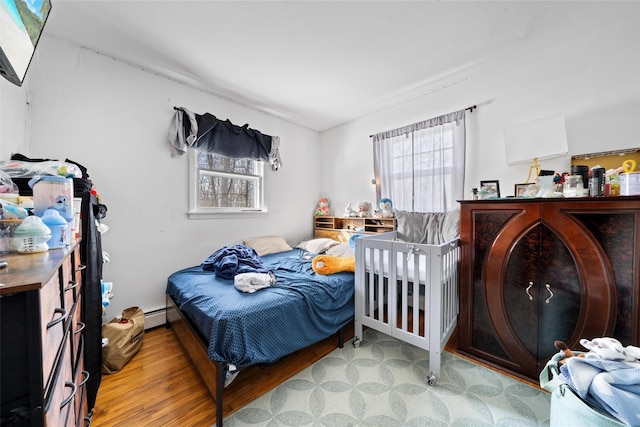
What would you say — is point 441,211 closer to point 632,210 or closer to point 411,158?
point 411,158

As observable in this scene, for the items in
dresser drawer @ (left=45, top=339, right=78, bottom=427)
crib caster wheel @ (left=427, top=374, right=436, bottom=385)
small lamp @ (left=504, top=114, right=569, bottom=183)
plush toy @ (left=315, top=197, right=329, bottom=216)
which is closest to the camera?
dresser drawer @ (left=45, top=339, right=78, bottom=427)

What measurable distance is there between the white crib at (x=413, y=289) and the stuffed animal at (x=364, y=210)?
1.27 m

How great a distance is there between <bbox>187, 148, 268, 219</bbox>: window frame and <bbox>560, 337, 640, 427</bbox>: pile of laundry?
118 inches

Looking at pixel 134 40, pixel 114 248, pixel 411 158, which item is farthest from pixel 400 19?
pixel 114 248

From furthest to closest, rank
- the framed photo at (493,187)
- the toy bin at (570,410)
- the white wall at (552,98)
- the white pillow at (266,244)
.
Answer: the white pillow at (266,244)
the framed photo at (493,187)
the white wall at (552,98)
the toy bin at (570,410)

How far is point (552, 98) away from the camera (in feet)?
6.65

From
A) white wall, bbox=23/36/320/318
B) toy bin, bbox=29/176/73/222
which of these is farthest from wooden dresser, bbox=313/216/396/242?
toy bin, bbox=29/176/73/222

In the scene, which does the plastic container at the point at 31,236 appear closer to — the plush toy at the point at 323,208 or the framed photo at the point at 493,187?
the framed photo at the point at 493,187

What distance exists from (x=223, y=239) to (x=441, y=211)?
103 inches

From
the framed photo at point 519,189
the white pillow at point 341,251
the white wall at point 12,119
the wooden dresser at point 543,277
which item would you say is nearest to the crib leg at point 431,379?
the wooden dresser at point 543,277

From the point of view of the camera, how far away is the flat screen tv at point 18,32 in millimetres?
824

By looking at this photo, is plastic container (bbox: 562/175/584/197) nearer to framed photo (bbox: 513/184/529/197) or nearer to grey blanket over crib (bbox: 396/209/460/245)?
framed photo (bbox: 513/184/529/197)

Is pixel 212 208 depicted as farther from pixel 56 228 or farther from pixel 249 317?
pixel 56 228

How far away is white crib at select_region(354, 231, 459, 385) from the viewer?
1.61 meters
